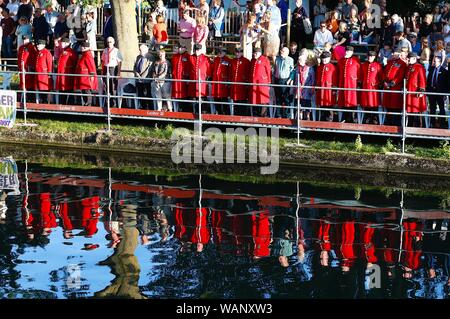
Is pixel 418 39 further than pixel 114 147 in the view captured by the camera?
Yes

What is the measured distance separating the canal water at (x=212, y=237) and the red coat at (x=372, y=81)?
99.1 inches

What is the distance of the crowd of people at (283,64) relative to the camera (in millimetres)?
24125

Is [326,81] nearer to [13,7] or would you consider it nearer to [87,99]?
[87,99]

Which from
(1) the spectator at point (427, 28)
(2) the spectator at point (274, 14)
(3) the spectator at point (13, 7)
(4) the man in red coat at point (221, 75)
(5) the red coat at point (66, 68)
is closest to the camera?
(4) the man in red coat at point (221, 75)

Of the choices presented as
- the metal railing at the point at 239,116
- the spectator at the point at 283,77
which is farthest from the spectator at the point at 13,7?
the spectator at the point at 283,77

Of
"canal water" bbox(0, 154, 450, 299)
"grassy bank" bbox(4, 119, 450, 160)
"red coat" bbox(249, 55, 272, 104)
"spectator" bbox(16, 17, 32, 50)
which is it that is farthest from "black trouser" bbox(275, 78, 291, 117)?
"spectator" bbox(16, 17, 32, 50)

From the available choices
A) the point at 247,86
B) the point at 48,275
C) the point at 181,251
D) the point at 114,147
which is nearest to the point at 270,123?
the point at 247,86

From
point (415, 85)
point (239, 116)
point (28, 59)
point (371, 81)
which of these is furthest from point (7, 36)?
point (415, 85)

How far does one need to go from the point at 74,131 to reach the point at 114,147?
1.10 metres

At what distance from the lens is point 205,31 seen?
28406 mm

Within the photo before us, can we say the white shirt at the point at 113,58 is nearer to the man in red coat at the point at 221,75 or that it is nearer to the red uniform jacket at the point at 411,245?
the man in red coat at the point at 221,75
